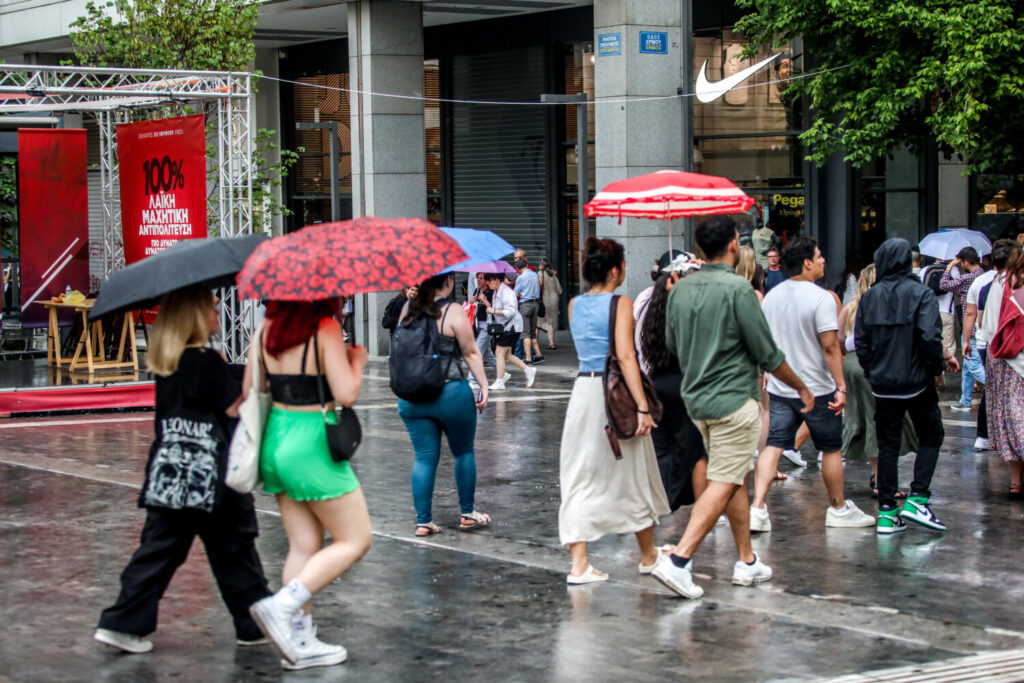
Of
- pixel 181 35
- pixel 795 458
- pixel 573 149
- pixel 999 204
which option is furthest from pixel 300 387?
pixel 573 149

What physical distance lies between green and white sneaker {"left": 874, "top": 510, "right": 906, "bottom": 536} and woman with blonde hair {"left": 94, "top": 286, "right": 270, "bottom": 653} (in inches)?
158

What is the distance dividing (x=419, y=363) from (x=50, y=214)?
13319mm

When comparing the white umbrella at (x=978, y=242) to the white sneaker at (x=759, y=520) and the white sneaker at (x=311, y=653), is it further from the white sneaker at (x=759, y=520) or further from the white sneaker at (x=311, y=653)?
the white sneaker at (x=311, y=653)

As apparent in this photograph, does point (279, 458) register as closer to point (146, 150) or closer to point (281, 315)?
point (281, 315)

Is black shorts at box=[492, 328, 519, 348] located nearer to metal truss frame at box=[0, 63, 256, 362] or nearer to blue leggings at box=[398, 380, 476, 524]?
metal truss frame at box=[0, 63, 256, 362]

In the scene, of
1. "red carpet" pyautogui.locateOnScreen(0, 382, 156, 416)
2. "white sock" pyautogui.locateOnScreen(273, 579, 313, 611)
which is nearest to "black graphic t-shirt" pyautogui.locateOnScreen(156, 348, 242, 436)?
"white sock" pyautogui.locateOnScreen(273, 579, 313, 611)

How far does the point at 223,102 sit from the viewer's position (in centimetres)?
1677

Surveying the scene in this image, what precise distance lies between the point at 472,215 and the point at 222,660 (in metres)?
21.2

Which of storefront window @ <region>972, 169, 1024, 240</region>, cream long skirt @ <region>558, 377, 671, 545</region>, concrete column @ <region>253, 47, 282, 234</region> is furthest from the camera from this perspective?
concrete column @ <region>253, 47, 282, 234</region>

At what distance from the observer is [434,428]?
8281 millimetres

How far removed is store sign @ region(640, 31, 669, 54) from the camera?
19.8 metres

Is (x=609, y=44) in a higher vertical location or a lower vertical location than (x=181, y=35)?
lower

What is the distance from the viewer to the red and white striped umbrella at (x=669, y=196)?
9.27 m

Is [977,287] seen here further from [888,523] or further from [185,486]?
[185,486]
